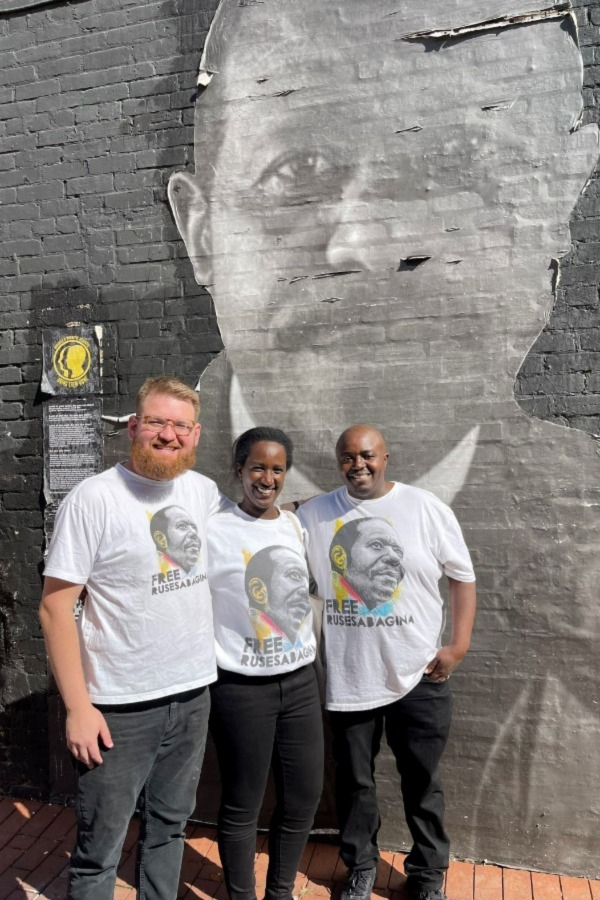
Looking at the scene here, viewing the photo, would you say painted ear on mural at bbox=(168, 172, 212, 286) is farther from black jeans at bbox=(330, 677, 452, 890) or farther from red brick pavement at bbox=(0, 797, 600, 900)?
red brick pavement at bbox=(0, 797, 600, 900)

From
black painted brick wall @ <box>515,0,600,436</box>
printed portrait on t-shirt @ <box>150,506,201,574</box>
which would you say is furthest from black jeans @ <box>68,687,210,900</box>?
black painted brick wall @ <box>515,0,600,436</box>

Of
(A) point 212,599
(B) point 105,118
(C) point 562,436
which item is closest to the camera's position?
(A) point 212,599

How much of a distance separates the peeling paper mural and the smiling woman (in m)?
0.78

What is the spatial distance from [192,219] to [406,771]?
8.98 feet

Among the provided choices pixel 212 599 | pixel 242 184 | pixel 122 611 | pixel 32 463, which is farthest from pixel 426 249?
pixel 32 463

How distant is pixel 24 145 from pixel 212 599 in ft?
9.07

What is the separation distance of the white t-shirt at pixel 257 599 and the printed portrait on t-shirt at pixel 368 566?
183 mm

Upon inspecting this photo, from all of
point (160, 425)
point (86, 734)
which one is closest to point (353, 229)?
point (160, 425)

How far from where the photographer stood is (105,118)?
3.45 metres

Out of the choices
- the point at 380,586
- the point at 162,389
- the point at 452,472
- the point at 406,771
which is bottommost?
the point at 406,771

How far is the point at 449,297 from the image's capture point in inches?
119

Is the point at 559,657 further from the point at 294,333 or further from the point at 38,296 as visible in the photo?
the point at 38,296

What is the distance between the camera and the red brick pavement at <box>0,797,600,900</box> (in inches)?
109

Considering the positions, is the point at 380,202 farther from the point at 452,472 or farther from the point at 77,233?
the point at 77,233
